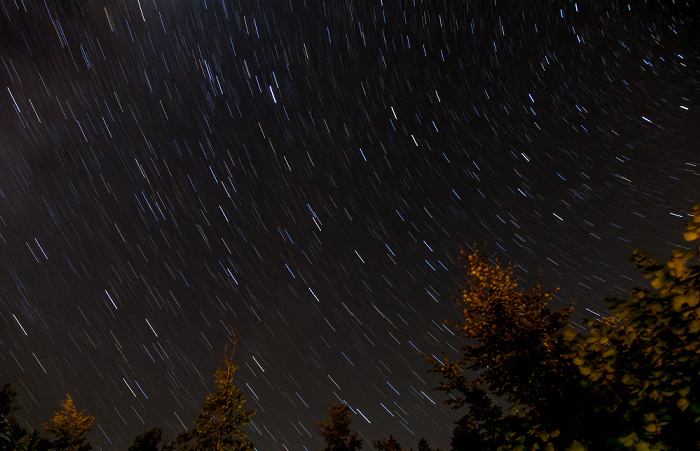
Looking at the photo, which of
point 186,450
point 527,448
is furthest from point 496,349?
point 186,450

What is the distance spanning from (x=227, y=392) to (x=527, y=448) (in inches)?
596

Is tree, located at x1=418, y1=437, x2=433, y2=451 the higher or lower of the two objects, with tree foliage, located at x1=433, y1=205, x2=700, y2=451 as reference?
lower

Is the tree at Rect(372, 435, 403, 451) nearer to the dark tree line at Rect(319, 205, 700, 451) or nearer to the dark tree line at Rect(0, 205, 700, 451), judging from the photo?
the dark tree line at Rect(0, 205, 700, 451)

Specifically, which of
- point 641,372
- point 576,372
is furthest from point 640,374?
point 576,372

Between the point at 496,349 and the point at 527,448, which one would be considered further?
the point at 496,349

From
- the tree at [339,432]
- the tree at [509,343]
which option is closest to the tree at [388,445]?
the tree at [339,432]

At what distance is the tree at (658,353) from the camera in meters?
2.01

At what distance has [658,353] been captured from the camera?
220 centimetres

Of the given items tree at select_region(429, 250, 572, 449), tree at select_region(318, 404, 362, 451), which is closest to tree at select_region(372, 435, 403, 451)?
tree at select_region(318, 404, 362, 451)

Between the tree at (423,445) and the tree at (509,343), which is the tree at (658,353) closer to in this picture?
the tree at (509,343)

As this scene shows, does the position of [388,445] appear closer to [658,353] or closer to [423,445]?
[423,445]

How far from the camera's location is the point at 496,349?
6723 millimetres

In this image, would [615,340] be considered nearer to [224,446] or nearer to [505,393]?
[505,393]

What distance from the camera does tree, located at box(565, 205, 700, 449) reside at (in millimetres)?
2010
